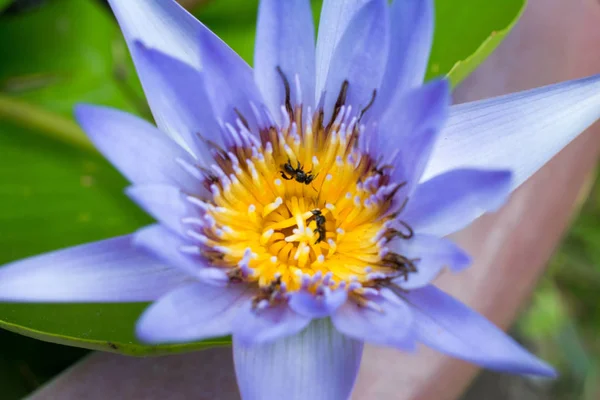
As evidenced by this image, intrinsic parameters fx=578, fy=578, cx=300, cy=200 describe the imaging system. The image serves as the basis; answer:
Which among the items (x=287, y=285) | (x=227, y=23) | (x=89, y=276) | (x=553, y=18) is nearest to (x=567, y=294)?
(x=553, y=18)

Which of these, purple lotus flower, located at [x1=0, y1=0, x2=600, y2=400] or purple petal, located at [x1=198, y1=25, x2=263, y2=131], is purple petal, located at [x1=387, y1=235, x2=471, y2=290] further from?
purple petal, located at [x1=198, y1=25, x2=263, y2=131]

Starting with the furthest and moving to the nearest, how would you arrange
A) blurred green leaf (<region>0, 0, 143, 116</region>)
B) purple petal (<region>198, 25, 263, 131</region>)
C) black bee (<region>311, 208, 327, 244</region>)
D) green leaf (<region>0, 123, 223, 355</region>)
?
blurred green leaf (<region>0, 0, 143, 116</region>) < green leaf (<region>0, 123, 223, 355</region>) < black bee (<region>311, 208, 327, 244</region>) < purple petal (<region>198, 25, 263, 131</region>)

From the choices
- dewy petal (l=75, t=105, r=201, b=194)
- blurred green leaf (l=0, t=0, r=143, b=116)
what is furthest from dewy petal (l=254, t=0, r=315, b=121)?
blurred green leaf (l=0, t=0, r=143, b=116)

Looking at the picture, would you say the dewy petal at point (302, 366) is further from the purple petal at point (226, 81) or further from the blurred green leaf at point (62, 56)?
the blurred green leaf at point (62, 56)

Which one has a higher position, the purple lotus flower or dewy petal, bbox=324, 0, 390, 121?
dewy petal, bbox=324, 0, 390, 121

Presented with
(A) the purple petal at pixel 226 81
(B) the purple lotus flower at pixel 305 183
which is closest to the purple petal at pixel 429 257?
(B) the purple lotus flower at pixel 305 183

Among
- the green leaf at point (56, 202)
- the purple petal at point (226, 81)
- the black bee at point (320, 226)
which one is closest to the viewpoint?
the purple petal at point (226, 81)

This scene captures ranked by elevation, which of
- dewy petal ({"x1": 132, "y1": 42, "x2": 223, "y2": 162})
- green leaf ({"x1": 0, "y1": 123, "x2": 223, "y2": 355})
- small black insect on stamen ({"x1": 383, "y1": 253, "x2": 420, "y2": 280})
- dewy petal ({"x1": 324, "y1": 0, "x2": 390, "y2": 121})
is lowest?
green leaf ({"x1": 0, "y1": 123, "x2": 223, "y2": 355})
